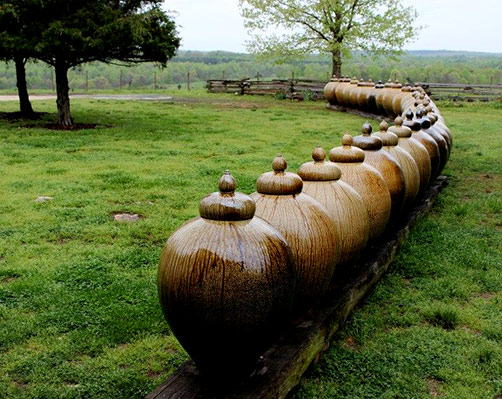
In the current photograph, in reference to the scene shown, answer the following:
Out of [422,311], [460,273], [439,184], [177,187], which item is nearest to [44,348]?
[422,311]

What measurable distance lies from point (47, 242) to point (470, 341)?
11.8 feet

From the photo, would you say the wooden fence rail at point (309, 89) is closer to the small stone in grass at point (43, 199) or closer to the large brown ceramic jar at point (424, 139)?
the large brown ceramic jar at point (424, 139)

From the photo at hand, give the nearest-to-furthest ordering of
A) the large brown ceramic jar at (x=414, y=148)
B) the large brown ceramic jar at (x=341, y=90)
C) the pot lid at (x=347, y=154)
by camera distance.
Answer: the pot lid at (x=347, y=154) < the large brown ceramic jar at (x=414, y=148) < the large brown ceramic jar at (x=341, y=90)

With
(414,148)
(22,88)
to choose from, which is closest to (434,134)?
(414,148)

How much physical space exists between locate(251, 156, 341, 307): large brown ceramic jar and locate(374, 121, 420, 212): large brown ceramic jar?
2008 mm

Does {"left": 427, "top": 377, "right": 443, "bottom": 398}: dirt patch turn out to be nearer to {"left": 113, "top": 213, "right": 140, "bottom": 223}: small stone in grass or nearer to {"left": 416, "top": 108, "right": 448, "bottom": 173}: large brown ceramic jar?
{"left": 113, "top": 213, "right": 140, "bottom": 223}: small stone in grass

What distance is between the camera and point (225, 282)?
251cm

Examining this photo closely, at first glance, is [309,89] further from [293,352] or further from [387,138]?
[293,352]

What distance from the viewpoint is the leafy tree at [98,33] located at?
40.0ft

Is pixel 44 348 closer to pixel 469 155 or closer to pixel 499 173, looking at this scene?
pixel 499 173

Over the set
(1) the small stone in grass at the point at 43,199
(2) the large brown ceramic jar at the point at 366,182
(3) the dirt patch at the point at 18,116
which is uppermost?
(2) the large brown ceramic jar at the point at 366,182

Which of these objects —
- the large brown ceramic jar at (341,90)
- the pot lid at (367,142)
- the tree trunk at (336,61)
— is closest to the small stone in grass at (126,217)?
the pot lid at (367,142)

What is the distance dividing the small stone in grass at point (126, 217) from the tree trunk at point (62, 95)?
27.8 ft

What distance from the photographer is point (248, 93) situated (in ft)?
94.4
